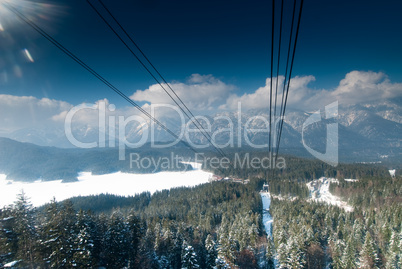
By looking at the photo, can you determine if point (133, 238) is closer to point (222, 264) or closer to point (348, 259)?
point (222, 264)

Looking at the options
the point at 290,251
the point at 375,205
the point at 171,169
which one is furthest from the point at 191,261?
the point at 171,169

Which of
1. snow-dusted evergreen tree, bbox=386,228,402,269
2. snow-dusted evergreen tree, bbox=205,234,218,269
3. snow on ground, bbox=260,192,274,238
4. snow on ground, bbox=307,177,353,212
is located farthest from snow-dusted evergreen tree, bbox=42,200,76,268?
snow on ground, bbox=307,177,353,212

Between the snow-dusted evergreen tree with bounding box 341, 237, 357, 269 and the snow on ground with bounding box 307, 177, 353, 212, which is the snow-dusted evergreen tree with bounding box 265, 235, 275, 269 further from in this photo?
the snow on ground with bounding box 307, 177, 353, 212

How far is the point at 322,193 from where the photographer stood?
85312 mm

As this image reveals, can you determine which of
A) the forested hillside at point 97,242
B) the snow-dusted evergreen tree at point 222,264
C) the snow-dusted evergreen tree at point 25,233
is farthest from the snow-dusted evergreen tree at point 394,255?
the snow-dusted evergreen tree at point 25,233

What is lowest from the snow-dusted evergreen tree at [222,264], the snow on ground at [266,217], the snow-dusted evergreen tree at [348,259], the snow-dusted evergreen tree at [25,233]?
the snow on ground at [266,217]

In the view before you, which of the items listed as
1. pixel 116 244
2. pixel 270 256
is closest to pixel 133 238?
pixel 116 244

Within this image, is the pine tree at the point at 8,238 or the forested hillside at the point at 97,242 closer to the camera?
the pine tree at the point at 8,238

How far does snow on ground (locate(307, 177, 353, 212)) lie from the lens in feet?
239

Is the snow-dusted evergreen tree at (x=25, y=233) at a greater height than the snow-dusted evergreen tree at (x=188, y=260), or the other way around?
the snow-dusted evergreen tree at (x=25, y=233)

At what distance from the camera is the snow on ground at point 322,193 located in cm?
7294

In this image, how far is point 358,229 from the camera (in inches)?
1510

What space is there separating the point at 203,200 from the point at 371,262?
2007 inches

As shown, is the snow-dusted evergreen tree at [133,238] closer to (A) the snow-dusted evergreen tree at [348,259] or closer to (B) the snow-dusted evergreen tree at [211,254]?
(B) the snow-dusted evergreen tree at [211,254]
